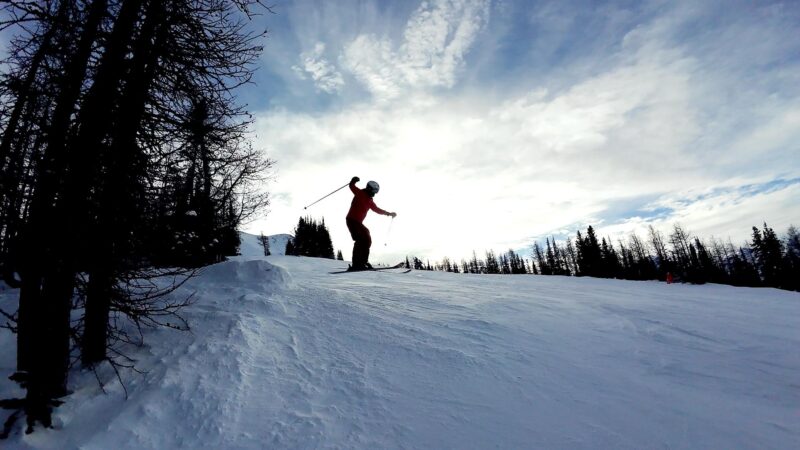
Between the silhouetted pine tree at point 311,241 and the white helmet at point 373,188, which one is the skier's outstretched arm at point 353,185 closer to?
the white helmet at point 373,188

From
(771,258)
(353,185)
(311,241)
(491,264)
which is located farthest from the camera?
(491,264)

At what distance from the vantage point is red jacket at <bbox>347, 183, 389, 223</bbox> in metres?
9.12

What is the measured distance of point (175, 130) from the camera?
179 inches

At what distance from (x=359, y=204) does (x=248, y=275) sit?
11.2 feet

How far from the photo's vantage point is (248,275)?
6.78 m

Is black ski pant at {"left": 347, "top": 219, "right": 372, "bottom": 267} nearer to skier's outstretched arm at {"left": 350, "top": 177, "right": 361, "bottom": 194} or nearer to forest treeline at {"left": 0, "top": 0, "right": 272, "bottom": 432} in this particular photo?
skier's outstretched arm at {"left": 350, "top": 177, "right": 361, "bottom": 194}

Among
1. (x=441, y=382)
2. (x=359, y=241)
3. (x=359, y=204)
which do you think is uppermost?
(x=359, y=204)

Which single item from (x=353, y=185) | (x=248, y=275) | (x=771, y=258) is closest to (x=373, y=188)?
(x=353, y=185)

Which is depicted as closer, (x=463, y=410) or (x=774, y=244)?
(x=463, y=410)

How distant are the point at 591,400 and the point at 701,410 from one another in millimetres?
830

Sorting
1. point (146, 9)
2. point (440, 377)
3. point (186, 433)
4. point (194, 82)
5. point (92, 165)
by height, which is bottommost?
point (186, 433)

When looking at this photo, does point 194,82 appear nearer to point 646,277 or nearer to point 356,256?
point 356,256

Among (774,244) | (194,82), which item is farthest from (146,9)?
(774,244)

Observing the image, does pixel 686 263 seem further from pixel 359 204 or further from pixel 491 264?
pixel 359 204
